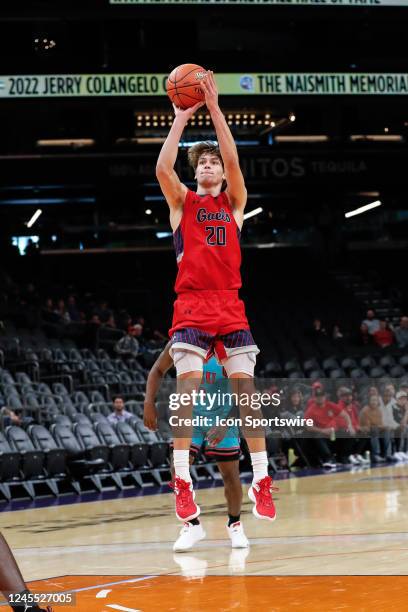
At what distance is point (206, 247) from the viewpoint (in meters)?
5.74

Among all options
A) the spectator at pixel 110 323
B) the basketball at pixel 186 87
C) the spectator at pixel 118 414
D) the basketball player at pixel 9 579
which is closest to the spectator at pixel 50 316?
the spectator at pixel 110 323

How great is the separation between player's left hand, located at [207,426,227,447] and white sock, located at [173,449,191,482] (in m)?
0.55

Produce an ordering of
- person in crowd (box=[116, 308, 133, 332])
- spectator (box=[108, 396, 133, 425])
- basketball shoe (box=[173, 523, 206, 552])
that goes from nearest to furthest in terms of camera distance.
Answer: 1. basketball shoe (box=[173, 523, 206, 552])
2. spectator (box=[108, 396, 133, 425])
3. person in crowd (box=[116, 308, 133, 332])

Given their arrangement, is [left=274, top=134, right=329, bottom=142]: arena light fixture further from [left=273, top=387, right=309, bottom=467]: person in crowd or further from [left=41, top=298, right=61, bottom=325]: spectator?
[left=273, top=387, right=309, bottom=467]: person in crowd

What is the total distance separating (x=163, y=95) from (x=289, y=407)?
21.7ft

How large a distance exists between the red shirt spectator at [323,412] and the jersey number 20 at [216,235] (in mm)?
10291

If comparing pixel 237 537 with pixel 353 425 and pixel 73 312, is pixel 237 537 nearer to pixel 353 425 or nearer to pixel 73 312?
pixel 353 425

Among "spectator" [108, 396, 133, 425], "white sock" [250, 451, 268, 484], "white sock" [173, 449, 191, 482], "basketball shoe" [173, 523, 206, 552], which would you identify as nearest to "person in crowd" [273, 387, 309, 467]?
"spectator" [108, 396, 133, 425]

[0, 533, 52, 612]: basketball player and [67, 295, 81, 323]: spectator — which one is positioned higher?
[67, 295, 81, 323]: spectator

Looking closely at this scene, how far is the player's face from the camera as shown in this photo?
5.96 m

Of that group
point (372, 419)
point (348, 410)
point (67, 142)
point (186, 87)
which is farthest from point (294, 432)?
point (67, 142)

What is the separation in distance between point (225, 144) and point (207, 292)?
820 millimetres

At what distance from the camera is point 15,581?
3.82 m

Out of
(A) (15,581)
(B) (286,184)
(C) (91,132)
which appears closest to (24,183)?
(C) (91,132)
